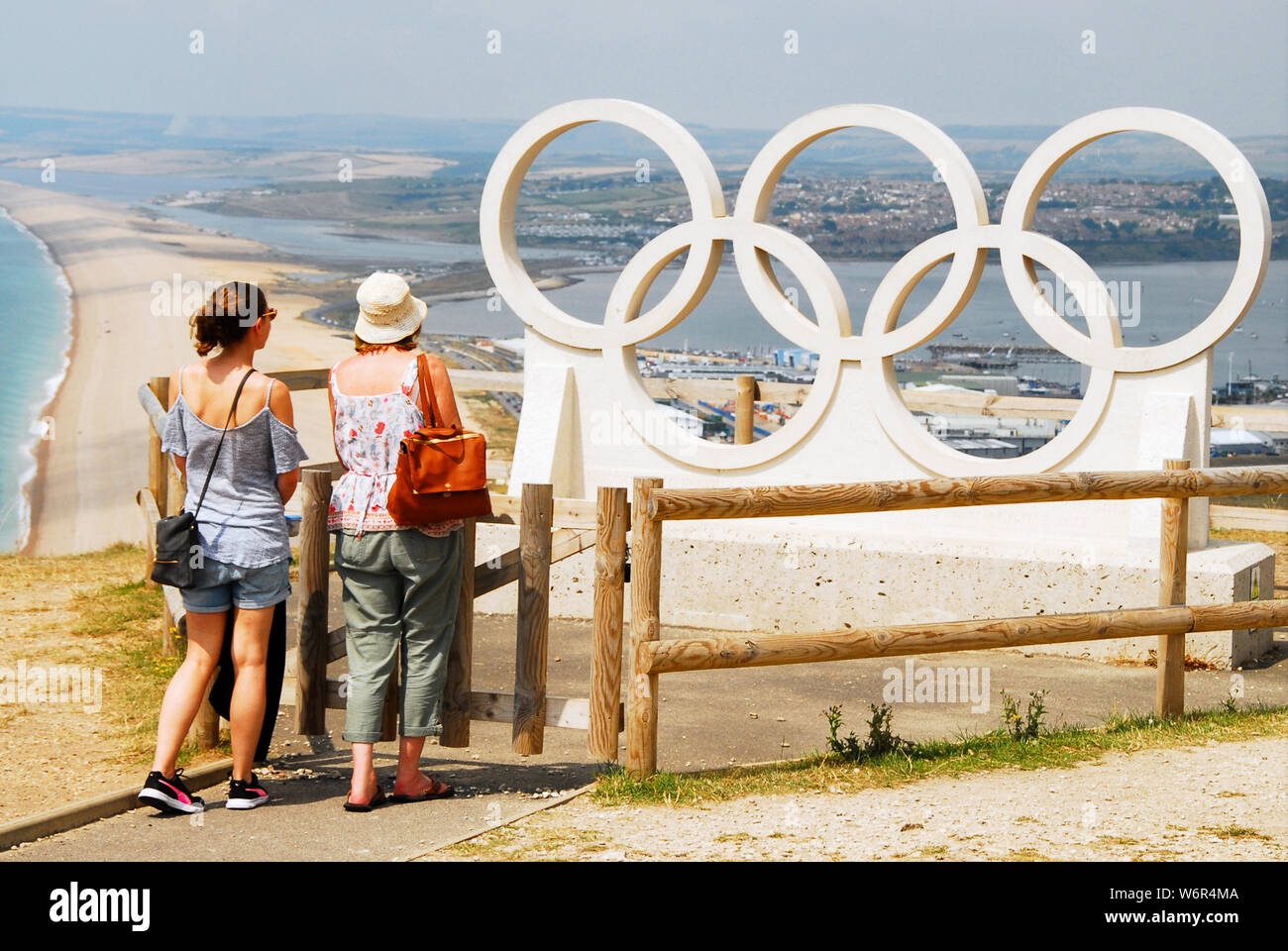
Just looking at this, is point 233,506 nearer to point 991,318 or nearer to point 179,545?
point 179,545

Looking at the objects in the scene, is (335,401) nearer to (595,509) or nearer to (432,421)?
(432,421)

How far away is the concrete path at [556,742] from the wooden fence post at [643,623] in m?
0.28

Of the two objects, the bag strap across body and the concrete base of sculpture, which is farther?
the concrete base of sculpture

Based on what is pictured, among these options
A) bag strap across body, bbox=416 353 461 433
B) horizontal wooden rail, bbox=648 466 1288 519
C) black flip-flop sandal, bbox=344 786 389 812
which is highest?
bag strap across body, bbox=416 353 461 433

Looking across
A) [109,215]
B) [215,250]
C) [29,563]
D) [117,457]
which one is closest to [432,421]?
[29,563]

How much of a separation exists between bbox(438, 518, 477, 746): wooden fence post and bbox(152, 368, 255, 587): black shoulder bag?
3.11ft

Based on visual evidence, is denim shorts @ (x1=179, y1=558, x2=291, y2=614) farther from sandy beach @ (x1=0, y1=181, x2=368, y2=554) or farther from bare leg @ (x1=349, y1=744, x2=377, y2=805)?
sandy beach @ (x1=0, y1=181, x2=368, y2=554)

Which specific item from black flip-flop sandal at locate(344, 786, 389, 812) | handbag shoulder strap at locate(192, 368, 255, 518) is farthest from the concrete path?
handbag shoulder strap at locate(192, 368, 255, 518)

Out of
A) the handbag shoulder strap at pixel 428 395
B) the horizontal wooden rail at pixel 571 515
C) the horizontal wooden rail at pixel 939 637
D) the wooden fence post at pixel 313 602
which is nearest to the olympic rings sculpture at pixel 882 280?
the horizontal wooden rail at pixel 939 637

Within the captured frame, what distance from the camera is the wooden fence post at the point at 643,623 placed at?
190 inches

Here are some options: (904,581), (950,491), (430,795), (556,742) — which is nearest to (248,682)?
(430,795)

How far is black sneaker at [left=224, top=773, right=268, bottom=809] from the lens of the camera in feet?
15.5

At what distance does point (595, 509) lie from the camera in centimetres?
521

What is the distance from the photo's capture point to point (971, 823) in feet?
14.4
